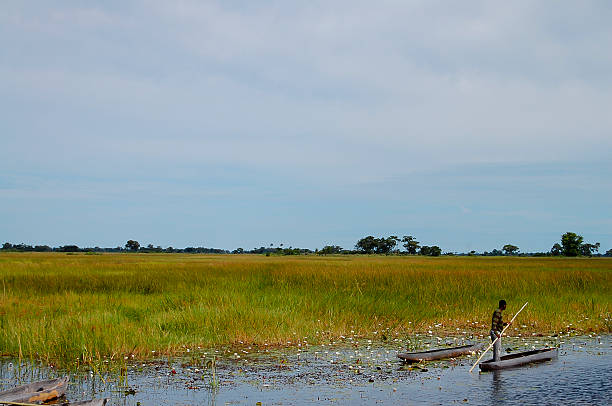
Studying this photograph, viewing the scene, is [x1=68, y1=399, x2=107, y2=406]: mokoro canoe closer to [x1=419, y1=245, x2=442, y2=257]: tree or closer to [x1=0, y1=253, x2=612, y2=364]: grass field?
[x1=0, y1=253, x2=612, y2=364]: grass field

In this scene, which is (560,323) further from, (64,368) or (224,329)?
(64,368)

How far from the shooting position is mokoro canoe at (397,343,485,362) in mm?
14711

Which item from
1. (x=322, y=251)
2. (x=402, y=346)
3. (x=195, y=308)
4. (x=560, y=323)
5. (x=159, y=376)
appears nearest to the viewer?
(x=159, y=376)

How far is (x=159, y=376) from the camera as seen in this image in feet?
43.9

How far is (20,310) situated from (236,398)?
12.7 metres

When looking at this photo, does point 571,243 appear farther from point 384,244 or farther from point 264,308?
point 264,308

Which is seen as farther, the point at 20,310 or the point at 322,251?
the point at 322,251

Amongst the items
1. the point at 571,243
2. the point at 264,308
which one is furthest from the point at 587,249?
the point at 264,308

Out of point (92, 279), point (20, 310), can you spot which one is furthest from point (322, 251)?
point (20, 310)

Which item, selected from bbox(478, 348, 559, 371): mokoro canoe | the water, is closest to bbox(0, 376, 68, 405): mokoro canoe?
the water

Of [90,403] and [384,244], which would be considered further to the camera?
[384,244]

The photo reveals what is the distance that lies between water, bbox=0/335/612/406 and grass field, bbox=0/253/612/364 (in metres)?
1.32

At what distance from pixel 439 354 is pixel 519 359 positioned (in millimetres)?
1944

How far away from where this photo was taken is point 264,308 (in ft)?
69.6
